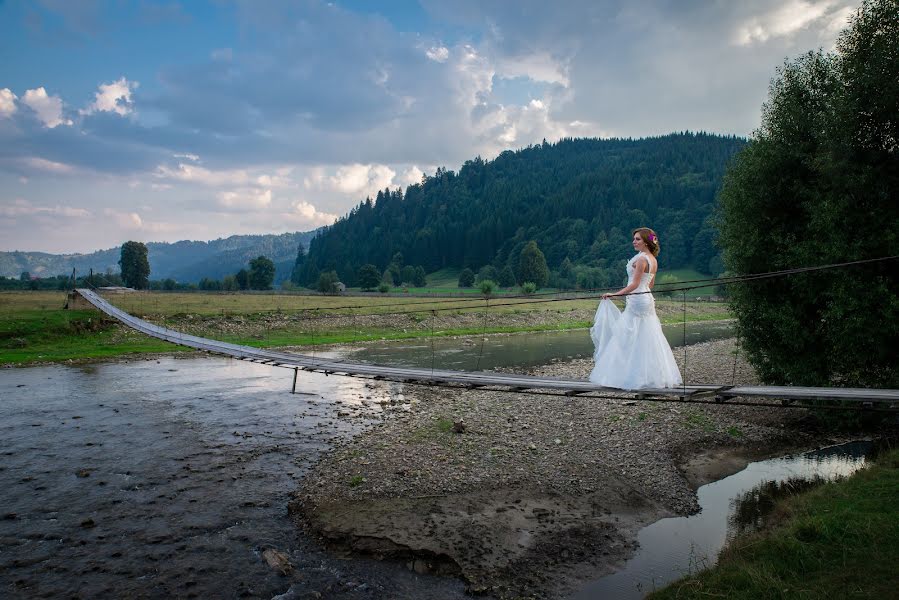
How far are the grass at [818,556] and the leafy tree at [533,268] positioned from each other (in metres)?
97.6

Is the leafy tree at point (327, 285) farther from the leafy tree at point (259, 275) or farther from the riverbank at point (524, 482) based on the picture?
the riverbank at point (524, 482)

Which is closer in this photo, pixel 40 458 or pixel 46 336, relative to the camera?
pixel 40 458

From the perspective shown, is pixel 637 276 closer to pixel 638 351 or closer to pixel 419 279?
pixel 638 351

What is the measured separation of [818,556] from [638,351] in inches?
140

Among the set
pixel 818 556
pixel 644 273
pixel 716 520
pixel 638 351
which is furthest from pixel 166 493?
pixel 818 556

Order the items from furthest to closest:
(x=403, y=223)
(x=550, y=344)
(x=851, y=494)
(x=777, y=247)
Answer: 1. (x=403, y=223)
2. (x=550, y=344)
3. (x=777, y=247)
4. (x=851, y=494)

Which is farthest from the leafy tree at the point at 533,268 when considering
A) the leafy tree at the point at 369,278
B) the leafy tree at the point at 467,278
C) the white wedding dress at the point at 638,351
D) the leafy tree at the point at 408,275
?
the white wedding dress at the point at 638,351

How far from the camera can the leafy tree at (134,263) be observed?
9388cm

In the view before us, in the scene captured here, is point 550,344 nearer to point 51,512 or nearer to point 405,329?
point 405,329

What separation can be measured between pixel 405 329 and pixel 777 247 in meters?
30.8

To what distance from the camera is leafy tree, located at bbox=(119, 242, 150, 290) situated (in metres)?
93.9

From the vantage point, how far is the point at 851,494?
28.3ft

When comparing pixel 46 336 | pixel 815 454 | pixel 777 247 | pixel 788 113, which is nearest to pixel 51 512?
pixel 815 454

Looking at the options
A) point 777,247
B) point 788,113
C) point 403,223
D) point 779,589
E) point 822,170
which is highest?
point 403,223
